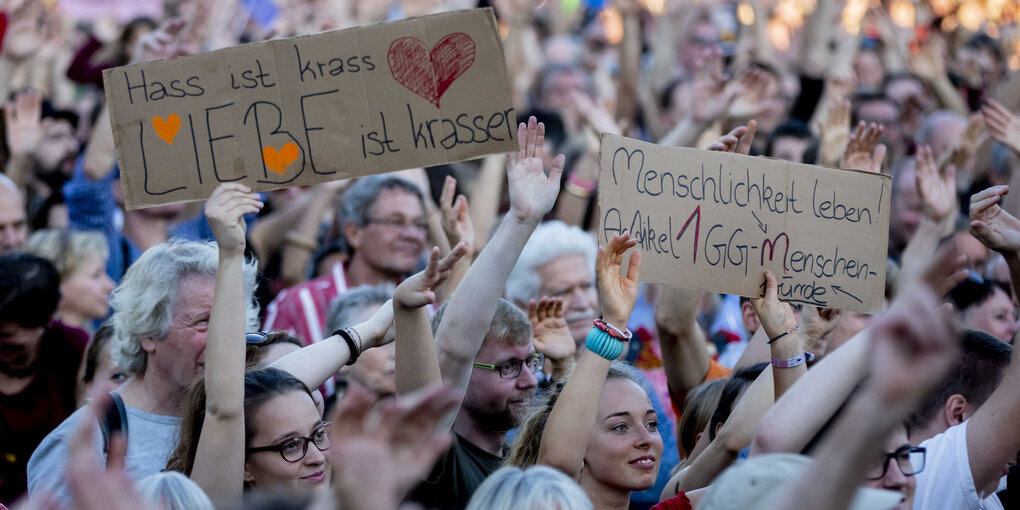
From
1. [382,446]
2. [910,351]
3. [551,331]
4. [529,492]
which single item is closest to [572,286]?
[551,331]

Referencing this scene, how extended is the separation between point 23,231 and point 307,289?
138 centimetres

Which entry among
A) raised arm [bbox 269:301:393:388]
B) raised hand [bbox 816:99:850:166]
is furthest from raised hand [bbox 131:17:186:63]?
raised hand [bbox 816:99:850:166]

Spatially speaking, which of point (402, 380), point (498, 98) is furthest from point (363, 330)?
point (498, 98)

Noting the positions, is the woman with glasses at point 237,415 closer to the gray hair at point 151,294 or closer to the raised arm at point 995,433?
the gray hair at point 151,294

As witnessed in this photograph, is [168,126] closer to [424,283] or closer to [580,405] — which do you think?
[424,283]

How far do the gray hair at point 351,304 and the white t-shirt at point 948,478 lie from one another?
2.10 metres

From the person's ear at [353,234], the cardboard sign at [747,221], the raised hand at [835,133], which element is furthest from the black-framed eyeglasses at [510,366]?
the raised hand at [835,133]

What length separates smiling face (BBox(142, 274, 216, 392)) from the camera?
347 centimetres

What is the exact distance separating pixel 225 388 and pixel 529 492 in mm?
937

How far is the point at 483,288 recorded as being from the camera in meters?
3.35

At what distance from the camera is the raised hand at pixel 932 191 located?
16.4ft

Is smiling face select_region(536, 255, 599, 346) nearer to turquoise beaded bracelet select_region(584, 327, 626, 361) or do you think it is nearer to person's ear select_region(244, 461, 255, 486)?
turquoise beaded bracelet select_region(584, 327, 626, 361)

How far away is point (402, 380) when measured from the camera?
3.31 metres

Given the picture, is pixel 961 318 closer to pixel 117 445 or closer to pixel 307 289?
pixel 307 289
